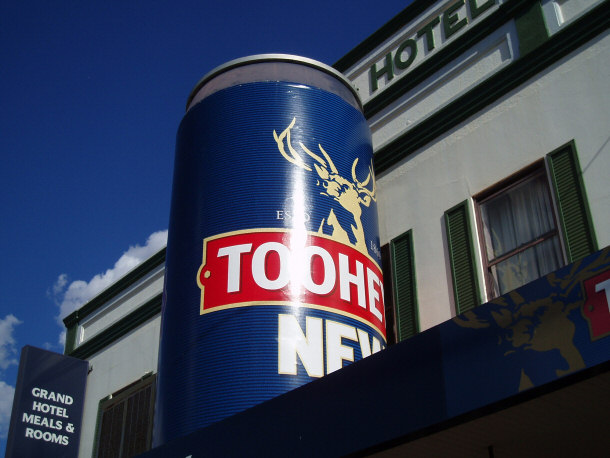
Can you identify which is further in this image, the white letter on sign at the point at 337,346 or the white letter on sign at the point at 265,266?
the white letter on sign at the point at 265,266

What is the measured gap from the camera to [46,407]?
13930 millimetres

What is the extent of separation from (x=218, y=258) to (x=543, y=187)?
13.7 feet

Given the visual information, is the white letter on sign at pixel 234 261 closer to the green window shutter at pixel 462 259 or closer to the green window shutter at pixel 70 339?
the green window shutter at pixel 462 259

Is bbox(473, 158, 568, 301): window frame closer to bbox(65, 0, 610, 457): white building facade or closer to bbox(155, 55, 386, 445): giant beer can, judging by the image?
bbox(65, 0, 610, 457): white building facade

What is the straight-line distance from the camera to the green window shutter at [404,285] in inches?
410

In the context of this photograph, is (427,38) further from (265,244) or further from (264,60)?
(265,244)

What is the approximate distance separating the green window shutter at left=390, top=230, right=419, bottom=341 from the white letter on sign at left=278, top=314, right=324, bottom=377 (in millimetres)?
1873

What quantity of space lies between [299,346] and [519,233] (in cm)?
325

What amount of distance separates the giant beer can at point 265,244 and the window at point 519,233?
4.92ft

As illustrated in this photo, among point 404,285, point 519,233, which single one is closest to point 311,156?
point 404,285

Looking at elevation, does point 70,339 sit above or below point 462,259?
above

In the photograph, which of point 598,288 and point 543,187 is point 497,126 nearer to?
point 543,187

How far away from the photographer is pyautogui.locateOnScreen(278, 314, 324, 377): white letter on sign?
864cm

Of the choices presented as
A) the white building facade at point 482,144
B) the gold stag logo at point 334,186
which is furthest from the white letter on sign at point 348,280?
the white building facade at point 482,144
